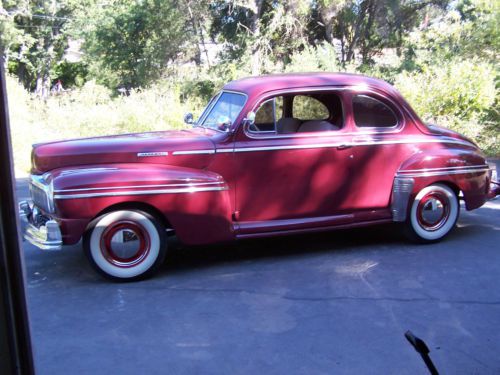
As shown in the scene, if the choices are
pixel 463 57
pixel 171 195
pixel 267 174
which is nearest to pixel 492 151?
pixel 463 57

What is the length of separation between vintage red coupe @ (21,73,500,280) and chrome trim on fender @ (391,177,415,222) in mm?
11

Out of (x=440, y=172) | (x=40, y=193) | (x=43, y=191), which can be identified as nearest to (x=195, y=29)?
(x=440, y=172)

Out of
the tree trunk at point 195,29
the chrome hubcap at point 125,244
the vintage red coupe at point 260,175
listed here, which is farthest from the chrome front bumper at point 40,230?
the tree trunk at point 195,29

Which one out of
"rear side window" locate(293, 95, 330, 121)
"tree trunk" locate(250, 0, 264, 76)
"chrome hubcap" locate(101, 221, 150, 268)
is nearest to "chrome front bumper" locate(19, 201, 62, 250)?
"chrome hubcap" locate(101, 221, 150, 268)

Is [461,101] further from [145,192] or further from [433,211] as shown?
[145,192]

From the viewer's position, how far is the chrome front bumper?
4797 millimetres

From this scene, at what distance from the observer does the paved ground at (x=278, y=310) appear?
3.60 metres

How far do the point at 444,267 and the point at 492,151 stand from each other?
25.9 ft

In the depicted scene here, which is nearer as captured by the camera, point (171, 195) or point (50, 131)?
point (171, 195)

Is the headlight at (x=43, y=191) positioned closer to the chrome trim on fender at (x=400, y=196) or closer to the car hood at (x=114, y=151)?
the car hood at (x=114, y=151)

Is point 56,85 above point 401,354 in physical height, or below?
above

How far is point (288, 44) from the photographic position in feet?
76.3

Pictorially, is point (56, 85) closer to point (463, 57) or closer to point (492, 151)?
point (463, 57)

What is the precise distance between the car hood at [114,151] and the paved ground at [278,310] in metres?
1.11
